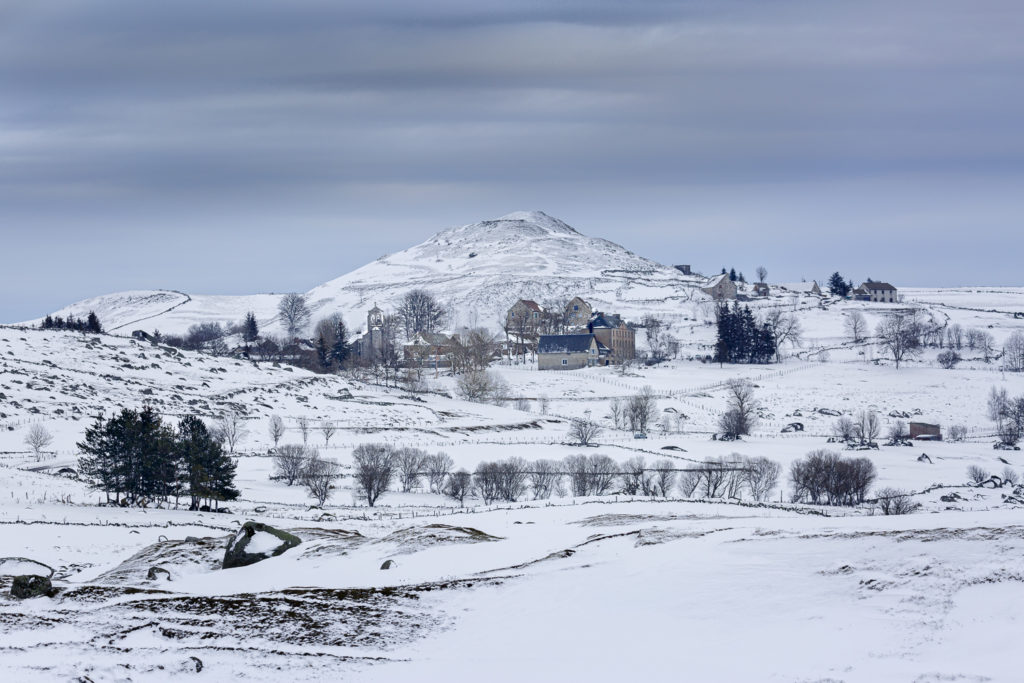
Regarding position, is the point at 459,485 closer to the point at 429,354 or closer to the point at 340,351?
the point at 340,351

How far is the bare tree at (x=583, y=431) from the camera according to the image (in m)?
64.4

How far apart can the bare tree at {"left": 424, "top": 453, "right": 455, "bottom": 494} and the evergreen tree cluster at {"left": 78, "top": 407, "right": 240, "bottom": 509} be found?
40.0ft

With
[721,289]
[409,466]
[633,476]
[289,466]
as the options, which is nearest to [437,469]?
[409,466]

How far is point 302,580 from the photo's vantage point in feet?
72.9

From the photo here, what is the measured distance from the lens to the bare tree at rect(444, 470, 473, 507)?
46506 mm

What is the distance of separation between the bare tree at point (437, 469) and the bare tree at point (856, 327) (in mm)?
95470

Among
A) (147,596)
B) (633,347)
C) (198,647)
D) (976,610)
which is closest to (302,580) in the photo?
(147,596)

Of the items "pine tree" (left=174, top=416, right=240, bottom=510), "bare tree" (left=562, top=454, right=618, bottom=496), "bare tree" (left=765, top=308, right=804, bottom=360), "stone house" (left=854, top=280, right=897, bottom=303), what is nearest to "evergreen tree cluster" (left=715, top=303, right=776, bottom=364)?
"bare tree" (left=765, top=308, right=804, bottom=360)

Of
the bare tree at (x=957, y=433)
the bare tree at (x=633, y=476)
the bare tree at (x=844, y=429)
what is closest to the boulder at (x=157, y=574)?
the bare tree at (x=633, y=476)

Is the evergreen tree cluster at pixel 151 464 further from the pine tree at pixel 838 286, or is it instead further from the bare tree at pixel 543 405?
the pine tree at pixel 838 286

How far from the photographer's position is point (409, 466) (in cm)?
5059

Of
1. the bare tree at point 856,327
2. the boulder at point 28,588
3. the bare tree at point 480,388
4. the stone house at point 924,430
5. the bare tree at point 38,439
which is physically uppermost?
the bare tree at point 856,327

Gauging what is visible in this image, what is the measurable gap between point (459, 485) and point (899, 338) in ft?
287

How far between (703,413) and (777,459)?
25.7 m
